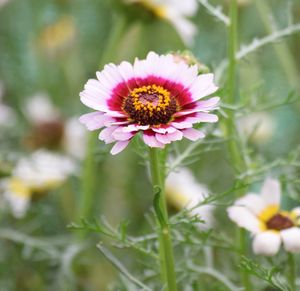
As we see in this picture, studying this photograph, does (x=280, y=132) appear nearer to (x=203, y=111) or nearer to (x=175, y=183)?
(x=175, y=183)

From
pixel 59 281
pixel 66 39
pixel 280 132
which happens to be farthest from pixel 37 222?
pixel 280 132

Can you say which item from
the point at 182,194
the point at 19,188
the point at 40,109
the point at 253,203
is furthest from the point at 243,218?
the point at 40,109

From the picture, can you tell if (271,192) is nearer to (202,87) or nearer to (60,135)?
(202,87)

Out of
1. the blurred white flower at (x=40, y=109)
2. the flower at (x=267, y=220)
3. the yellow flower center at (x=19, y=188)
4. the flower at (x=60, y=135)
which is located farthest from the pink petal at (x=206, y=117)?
the blurred white flower at (x=40, y=109)

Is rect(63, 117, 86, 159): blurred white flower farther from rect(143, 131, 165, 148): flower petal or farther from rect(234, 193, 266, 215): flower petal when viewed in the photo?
rect(143, 131, 165, 148): flower petal

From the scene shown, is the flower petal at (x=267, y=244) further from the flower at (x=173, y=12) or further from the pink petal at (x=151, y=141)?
the flower at (x=173, y=12)
